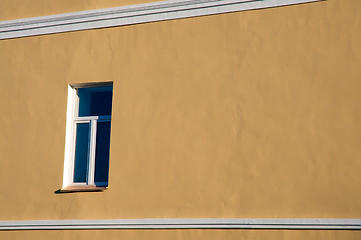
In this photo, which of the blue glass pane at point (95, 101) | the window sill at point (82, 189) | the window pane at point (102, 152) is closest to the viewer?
the window sill at point (82, 189)

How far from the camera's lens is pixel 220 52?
9570mm

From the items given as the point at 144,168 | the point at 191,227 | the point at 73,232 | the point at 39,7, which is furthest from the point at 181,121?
the point at 39,7

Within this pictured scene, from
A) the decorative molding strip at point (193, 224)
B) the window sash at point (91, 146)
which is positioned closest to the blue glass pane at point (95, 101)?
the window sash at point (91, 146)

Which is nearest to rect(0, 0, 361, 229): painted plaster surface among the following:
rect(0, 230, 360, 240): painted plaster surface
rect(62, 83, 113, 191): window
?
rect(0, 230, 360, 240): painted plaster surface

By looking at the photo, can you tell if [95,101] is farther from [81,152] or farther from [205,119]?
[205,119]

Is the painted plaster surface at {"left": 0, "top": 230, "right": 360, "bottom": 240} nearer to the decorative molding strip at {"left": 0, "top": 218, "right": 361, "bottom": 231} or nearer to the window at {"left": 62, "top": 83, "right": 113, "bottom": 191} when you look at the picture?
the decorative molding strip at {"left": 0, "top": 218, "right": 361, "bottom": 231}

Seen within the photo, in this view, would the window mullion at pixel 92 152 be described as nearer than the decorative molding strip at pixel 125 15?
No

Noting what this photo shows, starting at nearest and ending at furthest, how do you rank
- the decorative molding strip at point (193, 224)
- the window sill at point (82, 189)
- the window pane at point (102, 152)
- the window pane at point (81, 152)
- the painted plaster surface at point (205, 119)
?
the decorative molding strip at point (193, 224) < the painted plaster surface at point (205, 119) < the window sill at point (82, 189) < the window pane at point (102, 152) < the window pane at point (81, 152)

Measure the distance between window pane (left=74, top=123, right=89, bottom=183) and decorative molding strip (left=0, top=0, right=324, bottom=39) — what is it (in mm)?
1550

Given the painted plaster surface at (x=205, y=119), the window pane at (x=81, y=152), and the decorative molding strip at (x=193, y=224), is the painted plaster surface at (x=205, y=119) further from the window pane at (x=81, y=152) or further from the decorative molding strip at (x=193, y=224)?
the window pane at (x=81, y=152)

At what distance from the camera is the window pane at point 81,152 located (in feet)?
33.7

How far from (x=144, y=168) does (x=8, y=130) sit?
241cm

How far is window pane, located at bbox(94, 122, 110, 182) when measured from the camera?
33.2 ft

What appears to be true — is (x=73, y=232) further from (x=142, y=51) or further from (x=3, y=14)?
(x=3, y=14)
